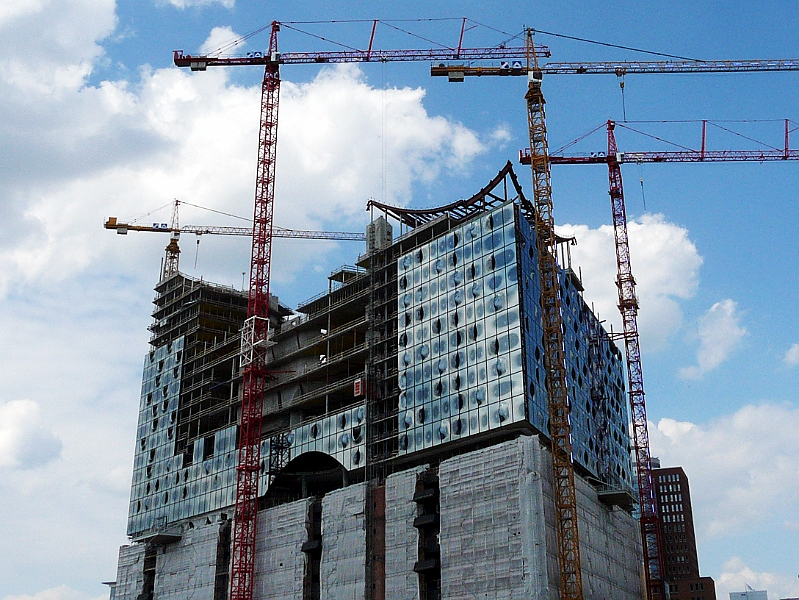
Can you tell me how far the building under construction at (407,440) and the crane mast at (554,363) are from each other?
3.88ft

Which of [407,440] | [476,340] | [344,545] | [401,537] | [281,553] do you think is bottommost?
[401,537]

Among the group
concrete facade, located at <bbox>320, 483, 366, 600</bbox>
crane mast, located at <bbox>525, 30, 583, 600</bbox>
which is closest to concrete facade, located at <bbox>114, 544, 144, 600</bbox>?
concrete facade, located at <bbox>320, 483, 366, 600</bbox>

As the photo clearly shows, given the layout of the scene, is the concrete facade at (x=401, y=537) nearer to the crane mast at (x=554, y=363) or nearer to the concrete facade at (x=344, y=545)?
the concrete facade at (x=344, y=545)

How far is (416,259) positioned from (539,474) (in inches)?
1255

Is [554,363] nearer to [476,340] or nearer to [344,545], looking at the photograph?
[476,340]

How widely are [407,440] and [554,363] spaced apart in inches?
722

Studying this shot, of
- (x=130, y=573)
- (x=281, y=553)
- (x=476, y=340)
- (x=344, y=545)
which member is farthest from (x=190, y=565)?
(x=476, y=340)

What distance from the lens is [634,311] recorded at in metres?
150

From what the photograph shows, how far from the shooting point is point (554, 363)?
104500 millimetres

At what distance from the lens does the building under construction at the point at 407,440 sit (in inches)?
3812

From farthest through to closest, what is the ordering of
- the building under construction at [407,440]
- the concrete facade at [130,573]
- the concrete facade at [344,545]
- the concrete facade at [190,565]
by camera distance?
1. the concrete facade at [130,573]
2. the concrete facade at [190,565]
3. the concrete facade at [344,545]
4. the building under construction at [407,440]

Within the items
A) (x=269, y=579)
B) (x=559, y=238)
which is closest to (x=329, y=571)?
(x=269, y=579)

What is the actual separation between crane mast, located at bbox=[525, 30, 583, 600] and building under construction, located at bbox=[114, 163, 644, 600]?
1182mm

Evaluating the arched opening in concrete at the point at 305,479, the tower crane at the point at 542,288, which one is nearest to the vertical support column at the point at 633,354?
the tower crane at the point at 542,288
